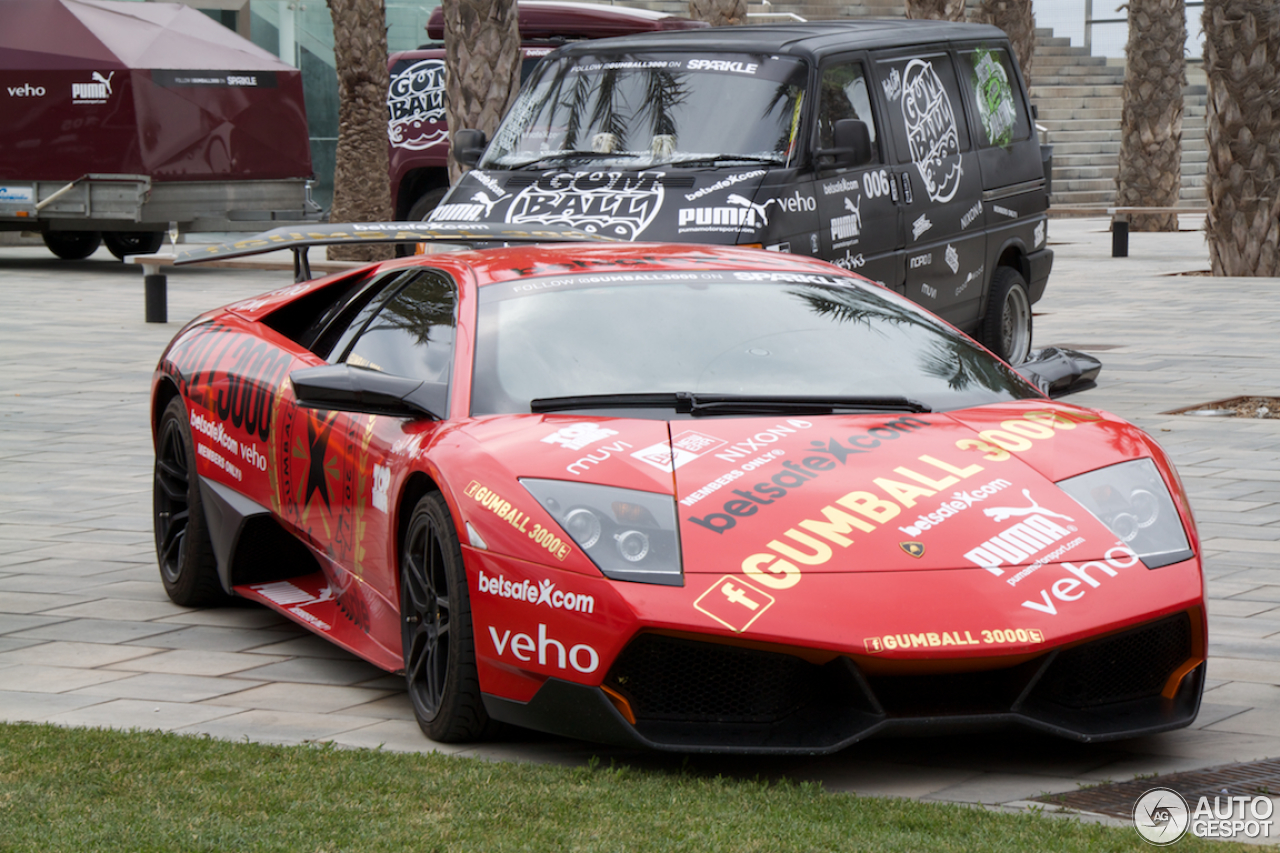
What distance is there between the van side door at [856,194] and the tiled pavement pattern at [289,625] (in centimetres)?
160

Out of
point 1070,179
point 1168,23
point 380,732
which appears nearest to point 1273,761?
point 380,732

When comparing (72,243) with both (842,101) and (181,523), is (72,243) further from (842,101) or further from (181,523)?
(181,523)

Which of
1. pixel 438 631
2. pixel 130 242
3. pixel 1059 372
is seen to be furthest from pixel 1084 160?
pixel 438 631

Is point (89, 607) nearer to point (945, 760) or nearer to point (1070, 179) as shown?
point (945, 760)

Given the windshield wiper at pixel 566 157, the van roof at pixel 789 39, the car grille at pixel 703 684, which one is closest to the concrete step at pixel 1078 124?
the van roof at pixel 789 39

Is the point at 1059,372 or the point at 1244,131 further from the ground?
the point at 1244,131

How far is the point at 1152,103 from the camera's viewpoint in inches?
1009

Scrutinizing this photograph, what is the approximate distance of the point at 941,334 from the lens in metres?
5.45

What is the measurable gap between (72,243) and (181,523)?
A: 742 inches

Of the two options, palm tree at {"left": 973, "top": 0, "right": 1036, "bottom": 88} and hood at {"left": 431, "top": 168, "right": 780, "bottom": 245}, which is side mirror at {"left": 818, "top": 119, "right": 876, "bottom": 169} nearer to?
hood at {"left": 431, "top": 168, "right": 780, "bottom": 245}

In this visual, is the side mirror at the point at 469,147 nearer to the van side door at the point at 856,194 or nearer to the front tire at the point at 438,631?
the van side door at the point at 856,194

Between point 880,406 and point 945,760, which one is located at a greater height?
point 880,406

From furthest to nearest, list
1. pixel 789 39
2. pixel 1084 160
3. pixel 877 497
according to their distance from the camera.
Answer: pixel 1084 160 < pixel 789 39 < pixel 877 497

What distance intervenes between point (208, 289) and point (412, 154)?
9.01 ft
